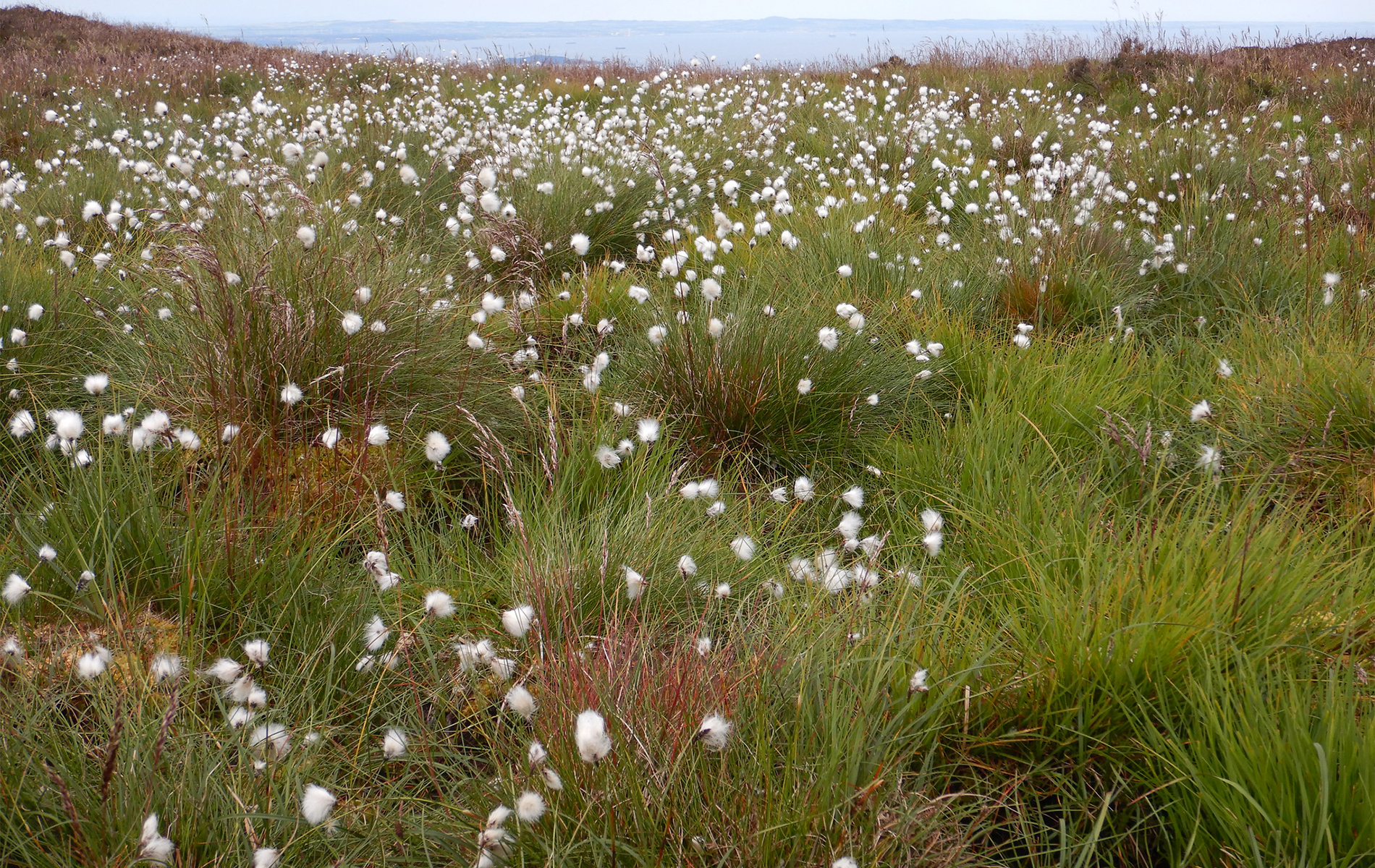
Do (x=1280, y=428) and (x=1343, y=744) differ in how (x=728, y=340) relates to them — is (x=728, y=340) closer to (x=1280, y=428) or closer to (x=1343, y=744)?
(x=1280, y=428)

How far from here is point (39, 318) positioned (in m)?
3.45

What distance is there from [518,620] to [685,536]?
65 cm

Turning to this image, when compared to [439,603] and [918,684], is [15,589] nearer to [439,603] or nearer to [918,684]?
[439,603]

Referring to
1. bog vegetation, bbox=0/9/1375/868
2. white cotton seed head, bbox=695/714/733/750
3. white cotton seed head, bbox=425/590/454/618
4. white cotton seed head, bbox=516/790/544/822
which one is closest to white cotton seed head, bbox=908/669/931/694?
bog vegetation, bbox=0/9/1375/868

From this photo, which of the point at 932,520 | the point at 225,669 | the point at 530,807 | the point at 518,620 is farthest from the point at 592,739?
the point at 932,520

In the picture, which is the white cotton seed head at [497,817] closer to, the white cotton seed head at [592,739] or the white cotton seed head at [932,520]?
the white cotton seed head at [592,739]

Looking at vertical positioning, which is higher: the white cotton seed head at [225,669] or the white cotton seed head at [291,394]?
the white cotton seed head at [291,394]

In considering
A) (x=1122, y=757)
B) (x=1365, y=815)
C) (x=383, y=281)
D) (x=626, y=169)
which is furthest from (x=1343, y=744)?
(x=626, y=169)

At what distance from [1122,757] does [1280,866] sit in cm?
41

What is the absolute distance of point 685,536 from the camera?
8.18 ft

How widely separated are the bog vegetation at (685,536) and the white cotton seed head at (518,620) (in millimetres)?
46

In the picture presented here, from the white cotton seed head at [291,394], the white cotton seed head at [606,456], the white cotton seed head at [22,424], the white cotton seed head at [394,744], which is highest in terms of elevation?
the white cotton seed head at [291,394]

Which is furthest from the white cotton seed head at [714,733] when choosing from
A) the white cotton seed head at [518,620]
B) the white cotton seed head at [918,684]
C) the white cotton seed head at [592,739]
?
the white cotton seed head at [518,620]

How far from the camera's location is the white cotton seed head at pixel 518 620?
1962 millimetres
